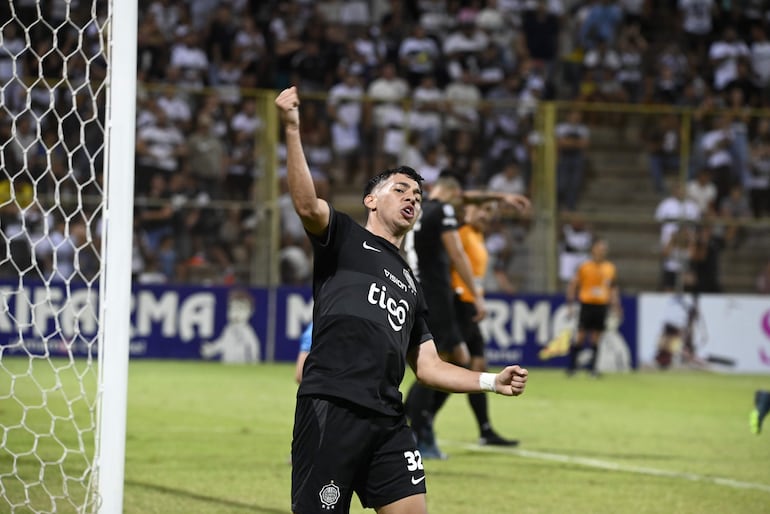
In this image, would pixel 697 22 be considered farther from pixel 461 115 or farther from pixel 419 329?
pixel 419 329

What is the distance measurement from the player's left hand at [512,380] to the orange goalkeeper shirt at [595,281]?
53.3 ft

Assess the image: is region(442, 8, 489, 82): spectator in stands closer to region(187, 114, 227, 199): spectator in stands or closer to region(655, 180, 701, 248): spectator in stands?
region(655, 180, 701, 248): spectator in stands


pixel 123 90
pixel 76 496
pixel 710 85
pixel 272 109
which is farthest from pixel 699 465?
pixel 710 85

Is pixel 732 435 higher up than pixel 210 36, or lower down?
lower down

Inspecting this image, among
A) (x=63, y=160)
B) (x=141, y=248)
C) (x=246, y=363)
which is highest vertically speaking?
(x=63, y=160)

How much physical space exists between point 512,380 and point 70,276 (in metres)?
7.94

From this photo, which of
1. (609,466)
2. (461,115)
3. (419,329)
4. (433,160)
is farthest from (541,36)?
(419,329)

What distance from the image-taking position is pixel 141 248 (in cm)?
2081

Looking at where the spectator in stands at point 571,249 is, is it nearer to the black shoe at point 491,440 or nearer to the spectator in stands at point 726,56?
the spectator in stands at point 726,56

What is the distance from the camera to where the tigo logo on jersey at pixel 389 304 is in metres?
5.31

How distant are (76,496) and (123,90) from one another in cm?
338

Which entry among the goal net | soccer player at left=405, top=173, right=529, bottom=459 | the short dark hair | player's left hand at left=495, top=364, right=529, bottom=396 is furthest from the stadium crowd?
player's left hand at left=495, top=364, right=529, bottom=396

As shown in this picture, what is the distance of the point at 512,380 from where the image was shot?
5027 millimetres

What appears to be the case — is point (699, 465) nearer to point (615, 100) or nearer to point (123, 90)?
point (123, 90)
